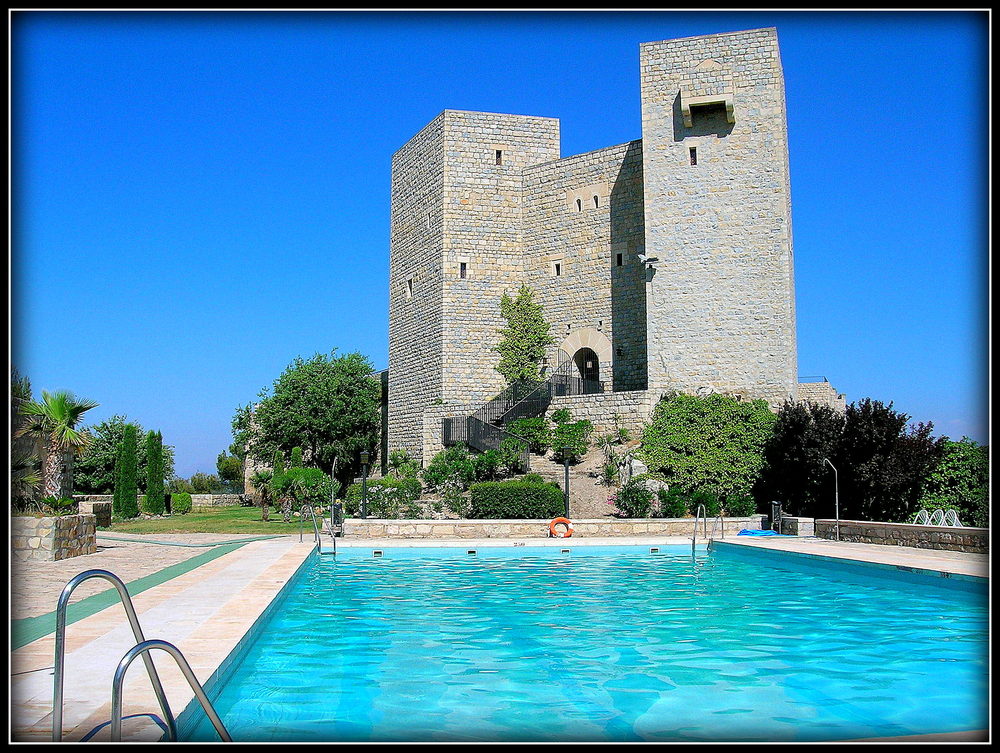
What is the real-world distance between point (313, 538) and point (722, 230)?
12654 millimetres

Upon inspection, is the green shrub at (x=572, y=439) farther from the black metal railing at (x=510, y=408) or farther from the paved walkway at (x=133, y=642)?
the paved walkway at (x=133, y=642)

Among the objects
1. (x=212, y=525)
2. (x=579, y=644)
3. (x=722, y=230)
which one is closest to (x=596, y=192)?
(x=722, y=230)

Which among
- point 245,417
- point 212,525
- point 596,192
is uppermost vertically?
point 596,192

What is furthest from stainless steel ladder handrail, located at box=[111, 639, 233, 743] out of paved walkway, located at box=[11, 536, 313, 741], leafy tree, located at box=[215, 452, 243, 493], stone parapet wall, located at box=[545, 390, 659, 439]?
leafy tree, located at box=[215, 452, 243, 493]

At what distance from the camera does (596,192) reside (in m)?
25.1

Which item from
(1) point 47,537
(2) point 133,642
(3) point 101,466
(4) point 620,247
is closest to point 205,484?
(3) point 101,466

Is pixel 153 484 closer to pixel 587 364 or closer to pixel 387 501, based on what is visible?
pixel 387 501

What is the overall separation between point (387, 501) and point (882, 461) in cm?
926

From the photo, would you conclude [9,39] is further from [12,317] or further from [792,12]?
[792,12]

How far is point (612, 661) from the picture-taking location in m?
6.18

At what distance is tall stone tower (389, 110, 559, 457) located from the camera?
82.8 ft

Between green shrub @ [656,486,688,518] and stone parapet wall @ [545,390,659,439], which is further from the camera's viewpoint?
stone parapet wall @ [545,390,659,439]

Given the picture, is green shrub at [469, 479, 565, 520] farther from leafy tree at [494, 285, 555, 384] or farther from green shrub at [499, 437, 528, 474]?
leafy tree at [494, 285, 555, 384]

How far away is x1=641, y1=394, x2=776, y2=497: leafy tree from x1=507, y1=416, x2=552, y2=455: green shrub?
2.45 meters
